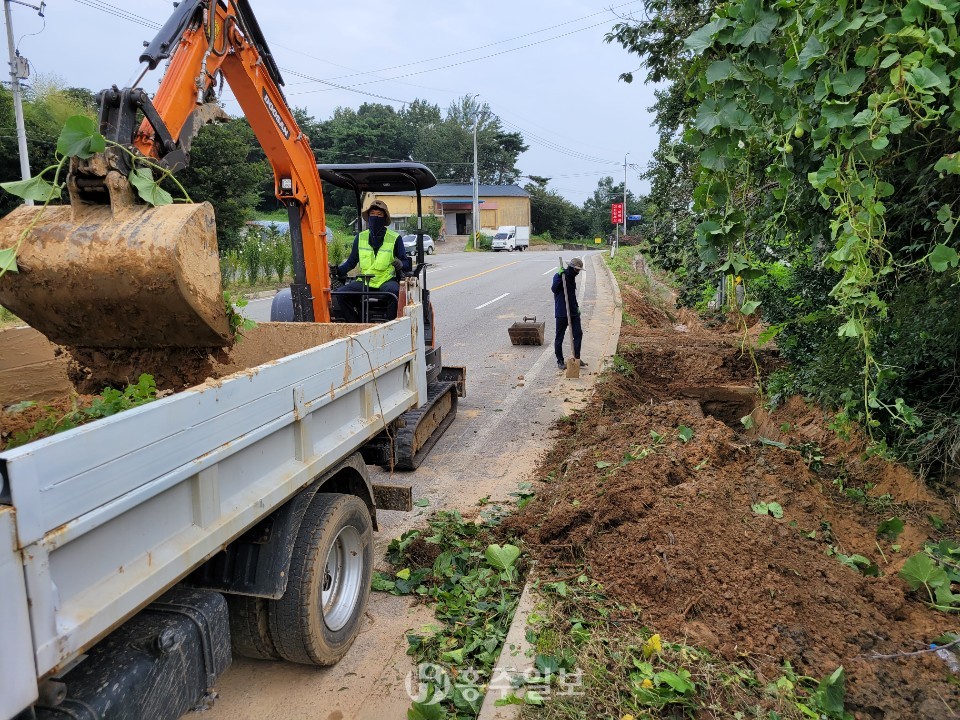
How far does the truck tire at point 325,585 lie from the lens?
10.5 ft

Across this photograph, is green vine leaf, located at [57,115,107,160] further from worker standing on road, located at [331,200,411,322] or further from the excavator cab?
worker standing on road, located at [331,200,411,322]

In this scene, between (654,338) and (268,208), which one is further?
(268,208)

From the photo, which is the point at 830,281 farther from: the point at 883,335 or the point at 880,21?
the point at 880,21

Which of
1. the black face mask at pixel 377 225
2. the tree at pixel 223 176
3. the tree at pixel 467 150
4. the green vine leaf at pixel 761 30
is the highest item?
the tree at pixel 467 150

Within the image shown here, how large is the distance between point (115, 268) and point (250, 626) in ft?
5.67

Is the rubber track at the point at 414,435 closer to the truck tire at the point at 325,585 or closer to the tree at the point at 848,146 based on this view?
the truck tire at the point at 325,585

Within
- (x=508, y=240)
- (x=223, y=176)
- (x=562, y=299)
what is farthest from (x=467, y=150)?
(x=562, y=299)

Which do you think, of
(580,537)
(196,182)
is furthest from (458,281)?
(580,537)

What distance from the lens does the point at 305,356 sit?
3.32 meters

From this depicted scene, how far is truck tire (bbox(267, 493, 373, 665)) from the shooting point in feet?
10.5

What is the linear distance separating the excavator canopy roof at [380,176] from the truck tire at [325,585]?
3.95m

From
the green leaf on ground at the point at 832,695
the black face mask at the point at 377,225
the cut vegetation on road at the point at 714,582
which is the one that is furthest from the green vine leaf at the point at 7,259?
the black face mask at the point at 377,225

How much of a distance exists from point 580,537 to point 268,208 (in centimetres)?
6007

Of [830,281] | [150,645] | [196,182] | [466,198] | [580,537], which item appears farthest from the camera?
[466,198]
